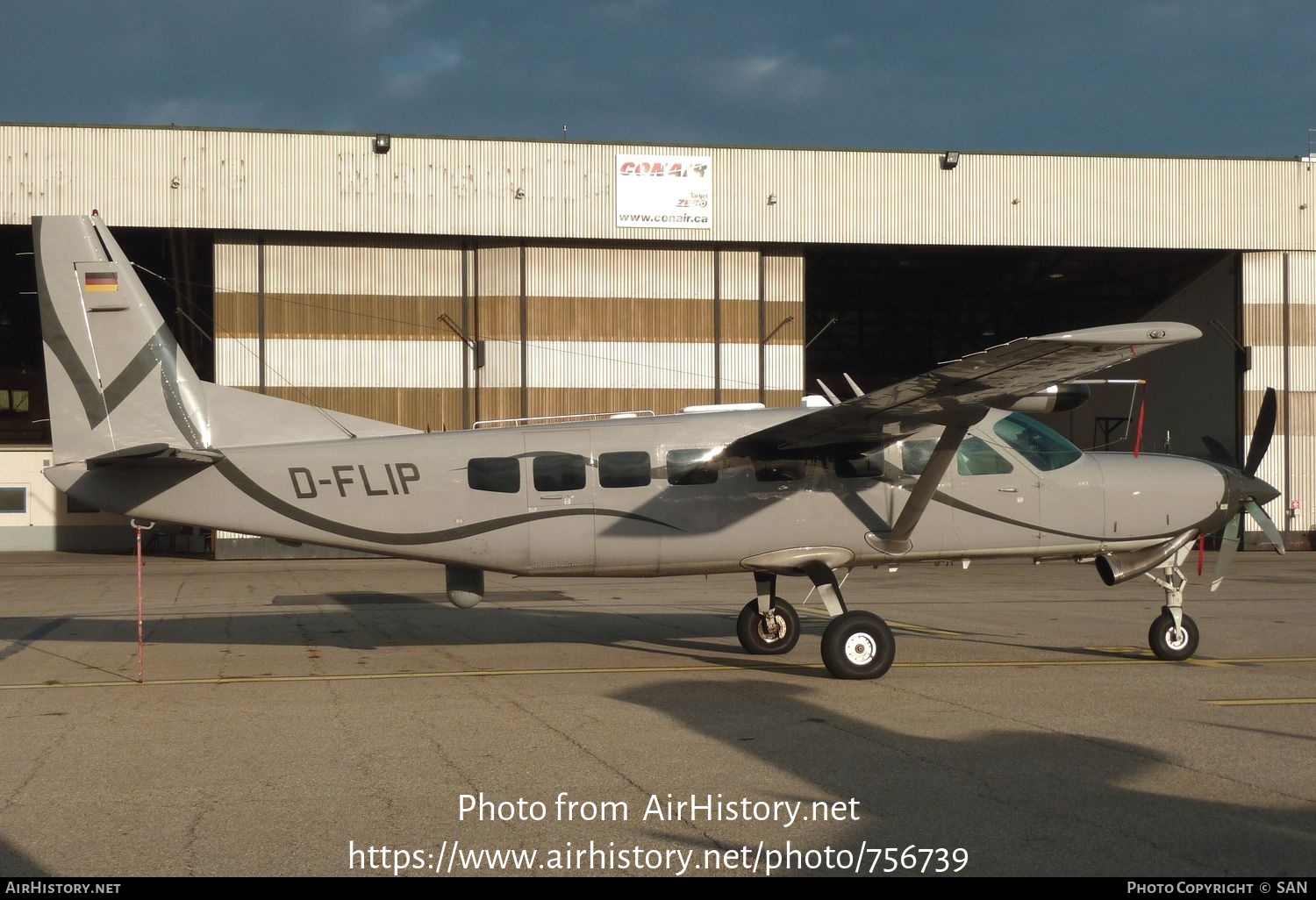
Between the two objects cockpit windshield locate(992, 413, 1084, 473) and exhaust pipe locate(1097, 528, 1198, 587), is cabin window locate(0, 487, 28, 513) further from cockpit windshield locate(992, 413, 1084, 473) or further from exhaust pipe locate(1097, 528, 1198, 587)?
exhaust pipe locate(1097, 528, 1198, 587)

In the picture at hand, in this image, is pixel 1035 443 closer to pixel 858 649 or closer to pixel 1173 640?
pixel 1173 640

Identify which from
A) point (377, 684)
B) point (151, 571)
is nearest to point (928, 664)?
point (377, 684)

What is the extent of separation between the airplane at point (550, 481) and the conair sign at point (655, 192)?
25332mm

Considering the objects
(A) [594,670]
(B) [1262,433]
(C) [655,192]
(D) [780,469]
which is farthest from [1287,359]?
(A) [594,670]

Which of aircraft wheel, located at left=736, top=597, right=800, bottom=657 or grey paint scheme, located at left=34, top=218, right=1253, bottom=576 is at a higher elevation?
grey paint scheme, located at left=34, top=218, right=1253, bottom=576

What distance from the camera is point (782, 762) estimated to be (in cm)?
830

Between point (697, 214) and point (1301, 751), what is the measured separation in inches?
1225

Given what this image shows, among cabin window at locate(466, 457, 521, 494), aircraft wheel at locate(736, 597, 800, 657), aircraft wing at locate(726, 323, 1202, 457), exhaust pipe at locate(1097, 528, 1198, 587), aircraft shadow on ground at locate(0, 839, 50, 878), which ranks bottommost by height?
aircraft wheel at locate(736, 597, 800, 657)

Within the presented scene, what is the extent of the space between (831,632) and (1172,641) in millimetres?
4289

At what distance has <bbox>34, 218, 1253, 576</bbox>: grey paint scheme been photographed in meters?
12.5

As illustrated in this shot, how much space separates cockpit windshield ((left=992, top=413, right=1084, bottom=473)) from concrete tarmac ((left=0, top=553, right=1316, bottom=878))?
93.3 inches

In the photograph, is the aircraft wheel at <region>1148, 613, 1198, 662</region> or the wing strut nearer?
the wing strut

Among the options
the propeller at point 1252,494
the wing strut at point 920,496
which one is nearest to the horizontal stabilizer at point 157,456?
the wing strut at point 920,496

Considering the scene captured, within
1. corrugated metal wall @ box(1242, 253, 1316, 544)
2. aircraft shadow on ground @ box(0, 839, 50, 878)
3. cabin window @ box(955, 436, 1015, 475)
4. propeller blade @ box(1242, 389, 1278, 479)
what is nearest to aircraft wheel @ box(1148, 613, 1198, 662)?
propeller blade @ box(1242, 389, 1278, 479)
